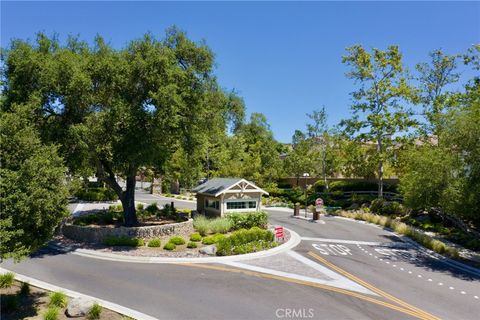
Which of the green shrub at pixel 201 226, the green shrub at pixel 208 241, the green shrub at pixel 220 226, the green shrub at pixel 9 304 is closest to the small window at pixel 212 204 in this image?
the green shrub at pixel 201 226

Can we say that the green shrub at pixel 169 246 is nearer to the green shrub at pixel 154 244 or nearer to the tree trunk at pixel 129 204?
the green shrub at pixel 154 244

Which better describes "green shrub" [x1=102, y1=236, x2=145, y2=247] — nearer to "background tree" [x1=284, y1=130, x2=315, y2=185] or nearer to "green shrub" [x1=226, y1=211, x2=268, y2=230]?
"green shrub" [x1=226, y1=211, x2=268, y2=230]

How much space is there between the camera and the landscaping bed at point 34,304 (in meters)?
12.8

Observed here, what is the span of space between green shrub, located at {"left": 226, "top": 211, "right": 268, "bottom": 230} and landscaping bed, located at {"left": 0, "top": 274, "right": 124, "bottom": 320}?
15.6 metres

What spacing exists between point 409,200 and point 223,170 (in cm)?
3327

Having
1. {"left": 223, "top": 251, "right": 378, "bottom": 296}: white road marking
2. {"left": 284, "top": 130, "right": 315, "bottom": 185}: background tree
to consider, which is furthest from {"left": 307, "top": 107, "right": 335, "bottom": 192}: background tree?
{"left": 223, "top": 251, "right": 378, "bottom": 296}: white road marking

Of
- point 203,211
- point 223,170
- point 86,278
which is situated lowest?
point 86,278

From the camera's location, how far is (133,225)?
2759 centimetres

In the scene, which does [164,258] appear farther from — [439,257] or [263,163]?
[263,163]

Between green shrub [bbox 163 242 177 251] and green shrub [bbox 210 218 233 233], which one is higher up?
green shrub [bbox 210 218 233 233]

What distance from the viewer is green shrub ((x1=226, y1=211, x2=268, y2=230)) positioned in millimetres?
28938

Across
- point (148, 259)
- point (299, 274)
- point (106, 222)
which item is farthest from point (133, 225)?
point (299, 274)

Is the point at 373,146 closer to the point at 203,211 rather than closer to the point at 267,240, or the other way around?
the point at 203,211

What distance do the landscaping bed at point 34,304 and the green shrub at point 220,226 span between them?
44.3 feet
